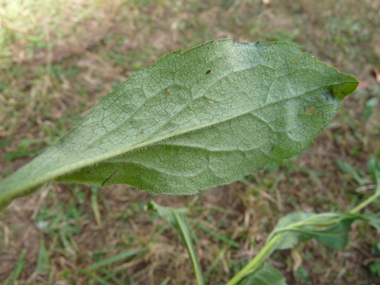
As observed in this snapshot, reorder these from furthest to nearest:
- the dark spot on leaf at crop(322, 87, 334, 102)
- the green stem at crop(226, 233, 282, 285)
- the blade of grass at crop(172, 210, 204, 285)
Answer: the green stem at crop(226, 233, 282, 285) → the blade of grass at crop(172, 210, 204, 285) → the dark spot on leaf at crop(322, 87, 334, 102)

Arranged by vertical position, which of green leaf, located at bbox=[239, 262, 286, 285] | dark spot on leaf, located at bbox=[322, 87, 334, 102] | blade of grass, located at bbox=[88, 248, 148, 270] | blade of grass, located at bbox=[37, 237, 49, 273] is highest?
dark spot on leaf, located at bbox=[322, 87, 334, 102]

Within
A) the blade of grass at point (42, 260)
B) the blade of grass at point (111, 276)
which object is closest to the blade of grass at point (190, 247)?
the blade of grass at point (111, 276)

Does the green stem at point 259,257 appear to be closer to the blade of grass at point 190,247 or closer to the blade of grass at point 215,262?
the blade of grass at point 190,247

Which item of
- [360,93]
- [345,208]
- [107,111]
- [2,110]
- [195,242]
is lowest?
[345,208]

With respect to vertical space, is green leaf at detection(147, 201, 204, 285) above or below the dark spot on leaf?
below

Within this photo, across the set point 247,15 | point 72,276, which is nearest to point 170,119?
point 72,276

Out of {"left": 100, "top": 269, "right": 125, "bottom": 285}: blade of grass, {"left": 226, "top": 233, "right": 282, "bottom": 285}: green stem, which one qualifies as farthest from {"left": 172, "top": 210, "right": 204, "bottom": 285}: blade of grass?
{"left": 100, "top": 269, "right": 125, "bottom": 285}: blade of grass

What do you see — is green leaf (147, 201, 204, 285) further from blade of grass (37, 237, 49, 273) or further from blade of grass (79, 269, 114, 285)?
blade of grass (37, 237, 49, 273)

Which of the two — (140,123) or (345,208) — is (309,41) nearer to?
(345,208)
